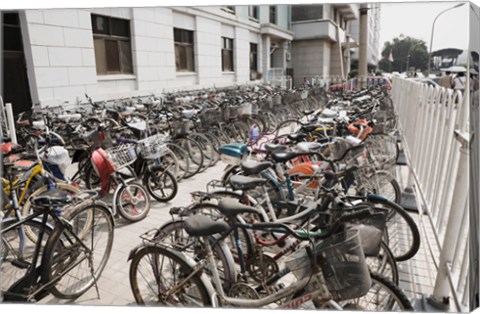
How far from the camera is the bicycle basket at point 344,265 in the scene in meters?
1.75

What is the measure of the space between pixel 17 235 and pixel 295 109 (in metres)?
8.54

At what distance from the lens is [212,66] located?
1403 centimetres

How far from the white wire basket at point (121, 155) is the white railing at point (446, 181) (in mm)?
3350

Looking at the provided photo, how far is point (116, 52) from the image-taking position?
379 inches

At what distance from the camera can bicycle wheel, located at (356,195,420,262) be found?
113 inches

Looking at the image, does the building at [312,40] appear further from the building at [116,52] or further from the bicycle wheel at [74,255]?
the bicycle wheel at [74,255]

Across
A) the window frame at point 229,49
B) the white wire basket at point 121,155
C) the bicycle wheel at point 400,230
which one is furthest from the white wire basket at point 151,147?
the window frame at point 229,49

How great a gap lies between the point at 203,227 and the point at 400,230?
2078 millimetres

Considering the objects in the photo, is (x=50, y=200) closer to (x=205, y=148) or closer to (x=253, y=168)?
(x=253, y=168)

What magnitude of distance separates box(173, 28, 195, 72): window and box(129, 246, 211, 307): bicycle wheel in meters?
10.7

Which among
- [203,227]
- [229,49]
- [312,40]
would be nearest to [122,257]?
[203,227]

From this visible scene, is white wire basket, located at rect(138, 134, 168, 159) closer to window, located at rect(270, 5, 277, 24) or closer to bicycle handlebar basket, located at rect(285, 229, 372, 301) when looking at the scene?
bicycle handlebar basket, located at rect(285, 229, 372, 301)

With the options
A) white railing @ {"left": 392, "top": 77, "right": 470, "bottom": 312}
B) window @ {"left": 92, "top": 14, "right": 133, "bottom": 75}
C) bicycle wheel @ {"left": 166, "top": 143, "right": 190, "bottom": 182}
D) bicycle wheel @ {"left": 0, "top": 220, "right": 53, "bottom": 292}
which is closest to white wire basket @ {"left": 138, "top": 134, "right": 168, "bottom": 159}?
bicycle wheel @ {"left": 166, "top": 143, "right": 190, "bottom": 182}

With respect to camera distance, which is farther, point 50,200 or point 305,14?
point 305,14
